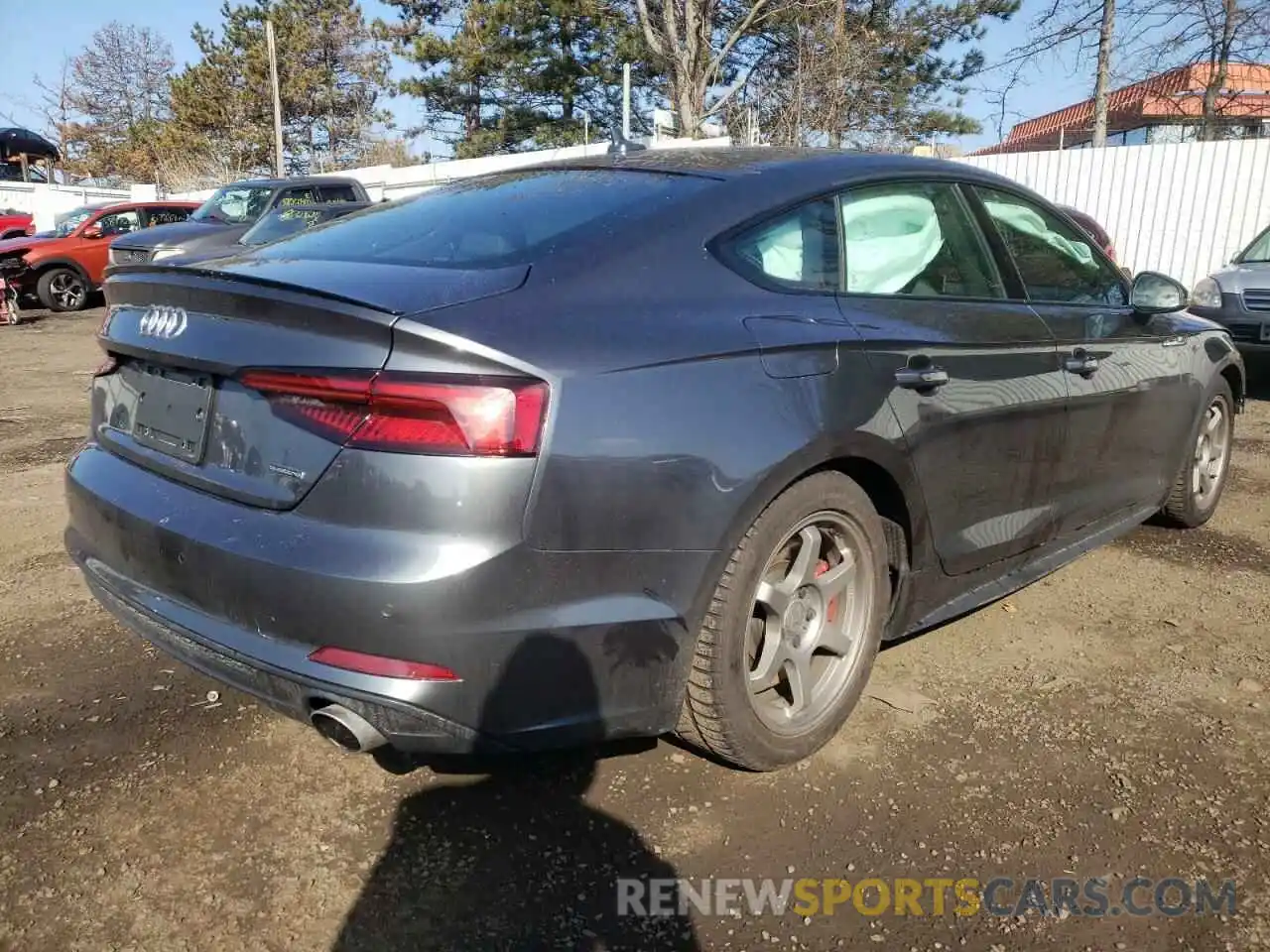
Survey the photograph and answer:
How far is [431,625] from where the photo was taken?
194cm

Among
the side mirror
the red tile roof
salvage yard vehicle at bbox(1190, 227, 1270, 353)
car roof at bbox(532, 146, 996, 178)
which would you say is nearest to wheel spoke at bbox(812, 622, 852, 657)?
car roof at bbox(532, 146, 996, 178)

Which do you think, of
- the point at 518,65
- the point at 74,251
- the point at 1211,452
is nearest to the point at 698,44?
the point at 518,65

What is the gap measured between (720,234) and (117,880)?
6.68 ft

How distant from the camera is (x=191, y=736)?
2805 millimetres

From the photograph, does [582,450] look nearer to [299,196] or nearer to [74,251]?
[299,196]

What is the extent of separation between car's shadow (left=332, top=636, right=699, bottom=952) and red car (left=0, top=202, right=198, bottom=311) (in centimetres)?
1543

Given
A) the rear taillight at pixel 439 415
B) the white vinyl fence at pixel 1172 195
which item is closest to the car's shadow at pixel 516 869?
the rear taillight at pixel 439 415

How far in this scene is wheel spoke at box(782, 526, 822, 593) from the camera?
2.56 meters

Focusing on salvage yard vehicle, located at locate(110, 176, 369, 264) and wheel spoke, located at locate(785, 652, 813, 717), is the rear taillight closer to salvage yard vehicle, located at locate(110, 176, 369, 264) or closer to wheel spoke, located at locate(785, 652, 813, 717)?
wheel spoke, located at locate(785, 652, 813, 717)

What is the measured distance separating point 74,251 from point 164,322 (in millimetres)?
15784

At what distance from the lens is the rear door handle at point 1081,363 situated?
3316mm

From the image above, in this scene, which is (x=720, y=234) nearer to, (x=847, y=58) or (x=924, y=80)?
(x=847, y=58)

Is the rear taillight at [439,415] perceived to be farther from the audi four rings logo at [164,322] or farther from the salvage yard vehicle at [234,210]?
the salvage yard vehicle at [234,210]

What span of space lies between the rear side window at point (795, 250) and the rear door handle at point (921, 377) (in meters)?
0.29
